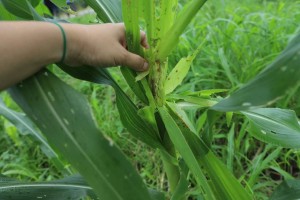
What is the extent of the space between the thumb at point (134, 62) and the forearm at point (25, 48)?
0.42ft

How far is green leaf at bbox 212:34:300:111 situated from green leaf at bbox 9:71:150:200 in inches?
6.9

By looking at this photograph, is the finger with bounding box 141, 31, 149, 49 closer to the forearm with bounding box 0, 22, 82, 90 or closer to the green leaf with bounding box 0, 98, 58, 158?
the forearm with bounding box 0, 22, 82, 90

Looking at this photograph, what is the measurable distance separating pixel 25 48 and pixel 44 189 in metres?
0.36

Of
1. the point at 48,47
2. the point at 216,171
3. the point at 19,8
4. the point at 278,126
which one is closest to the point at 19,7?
the point at 19,8

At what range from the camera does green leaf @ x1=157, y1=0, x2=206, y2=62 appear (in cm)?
55

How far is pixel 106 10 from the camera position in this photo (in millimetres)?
751

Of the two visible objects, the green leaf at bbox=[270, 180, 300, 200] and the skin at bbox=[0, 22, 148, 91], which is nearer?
the skin at bbox=[0, 22, 148, 91]

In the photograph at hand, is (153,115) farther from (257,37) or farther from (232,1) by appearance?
(232,1)

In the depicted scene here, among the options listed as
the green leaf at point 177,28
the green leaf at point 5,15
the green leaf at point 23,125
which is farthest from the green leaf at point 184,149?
the green leaf at point 23,125

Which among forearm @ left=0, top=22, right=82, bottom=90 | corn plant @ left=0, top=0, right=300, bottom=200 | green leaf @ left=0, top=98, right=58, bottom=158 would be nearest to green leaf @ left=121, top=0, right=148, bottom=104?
corn plant @ left=0, top=0, right=300, bottom=200

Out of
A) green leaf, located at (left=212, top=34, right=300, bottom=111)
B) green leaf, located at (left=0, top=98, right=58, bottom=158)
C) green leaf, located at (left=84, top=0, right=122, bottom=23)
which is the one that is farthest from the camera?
green leaf, located at (left=0, top=98, right=58, bottom=158)

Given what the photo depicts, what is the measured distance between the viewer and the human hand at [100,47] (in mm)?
527

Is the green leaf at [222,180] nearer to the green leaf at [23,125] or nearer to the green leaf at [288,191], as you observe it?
the green leaf at [288,191]

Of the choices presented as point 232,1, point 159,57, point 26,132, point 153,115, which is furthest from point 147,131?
point 232,1
